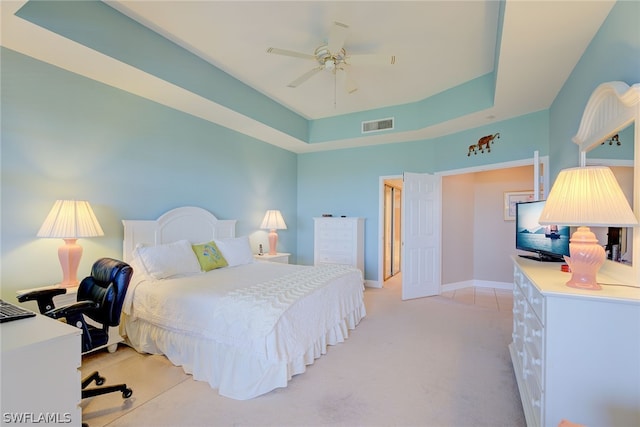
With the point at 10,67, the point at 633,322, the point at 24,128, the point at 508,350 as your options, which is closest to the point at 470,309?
the point at 508,350

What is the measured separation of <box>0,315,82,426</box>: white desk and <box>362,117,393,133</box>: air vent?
4603mm

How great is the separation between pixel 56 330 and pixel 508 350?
3461mm

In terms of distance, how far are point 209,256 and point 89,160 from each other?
5.10ft

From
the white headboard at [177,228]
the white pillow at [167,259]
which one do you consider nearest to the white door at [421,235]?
the white headboard at [177,228]

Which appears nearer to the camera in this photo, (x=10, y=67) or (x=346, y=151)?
(x=10, y=67)

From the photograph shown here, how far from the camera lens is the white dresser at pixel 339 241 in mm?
5145

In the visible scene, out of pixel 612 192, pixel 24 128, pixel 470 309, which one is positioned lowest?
pixel 470 309

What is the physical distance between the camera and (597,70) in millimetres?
2109

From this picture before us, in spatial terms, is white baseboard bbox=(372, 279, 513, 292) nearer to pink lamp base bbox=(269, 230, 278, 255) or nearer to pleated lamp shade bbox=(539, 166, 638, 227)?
pink lamp base bbox=(269, 230, 278, 255)

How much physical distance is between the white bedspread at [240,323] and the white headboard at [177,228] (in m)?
0.51

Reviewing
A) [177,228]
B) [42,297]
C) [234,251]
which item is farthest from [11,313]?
[234,251]

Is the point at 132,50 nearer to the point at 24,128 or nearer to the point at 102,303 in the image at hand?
the point at 24,128

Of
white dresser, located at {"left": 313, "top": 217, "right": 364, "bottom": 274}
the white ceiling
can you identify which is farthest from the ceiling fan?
white dresser, located at {"left": 313, "top": 217, "right": 364, "bottom": 274}

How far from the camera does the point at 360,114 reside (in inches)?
198
